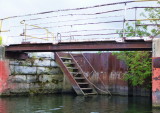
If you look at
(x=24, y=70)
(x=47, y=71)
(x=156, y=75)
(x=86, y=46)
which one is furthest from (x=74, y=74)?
(x=156, y=75)

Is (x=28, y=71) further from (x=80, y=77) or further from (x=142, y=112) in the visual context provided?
(x=142, y=112)

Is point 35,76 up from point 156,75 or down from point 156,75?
down

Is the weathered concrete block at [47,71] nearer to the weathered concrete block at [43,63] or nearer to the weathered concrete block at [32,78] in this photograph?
the weathered concrete block at [43,63]

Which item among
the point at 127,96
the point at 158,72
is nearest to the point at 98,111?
the point at 158,72

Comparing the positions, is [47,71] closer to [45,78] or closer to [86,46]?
A: [45,78]

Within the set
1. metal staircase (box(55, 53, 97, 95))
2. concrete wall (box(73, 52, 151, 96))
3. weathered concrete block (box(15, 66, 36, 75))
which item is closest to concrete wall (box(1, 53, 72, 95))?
weathered concrete block (box(15, 66, 36, 75))

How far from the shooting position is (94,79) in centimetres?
2261

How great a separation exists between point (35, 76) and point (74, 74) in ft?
10.0

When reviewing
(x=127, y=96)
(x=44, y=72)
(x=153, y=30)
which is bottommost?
(x=127, y=96)

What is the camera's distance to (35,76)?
20906mm

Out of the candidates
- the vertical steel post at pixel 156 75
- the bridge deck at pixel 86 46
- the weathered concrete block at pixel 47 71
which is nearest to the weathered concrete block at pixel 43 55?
the weathered concrete block at pixel 47 71

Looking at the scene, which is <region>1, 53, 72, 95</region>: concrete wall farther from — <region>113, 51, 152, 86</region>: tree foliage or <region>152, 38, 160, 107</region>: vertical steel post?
<region>152, 38, 160, 107</region>: vertical steel post

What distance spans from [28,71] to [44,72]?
4.79ft

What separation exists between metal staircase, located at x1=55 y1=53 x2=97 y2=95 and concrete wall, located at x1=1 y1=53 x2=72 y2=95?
0.70 m
